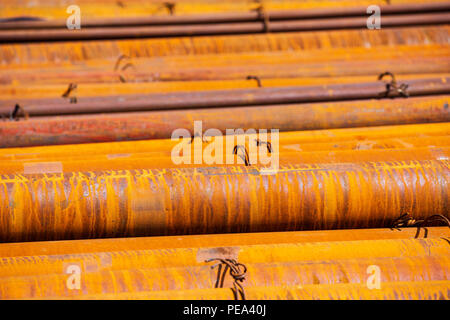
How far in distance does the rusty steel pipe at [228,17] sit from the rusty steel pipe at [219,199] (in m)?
2.50

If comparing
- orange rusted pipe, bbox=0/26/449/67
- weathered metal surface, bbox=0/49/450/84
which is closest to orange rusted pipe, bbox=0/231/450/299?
weathered metal surface, bbox=0/49/450/84

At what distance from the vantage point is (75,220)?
1974 mm

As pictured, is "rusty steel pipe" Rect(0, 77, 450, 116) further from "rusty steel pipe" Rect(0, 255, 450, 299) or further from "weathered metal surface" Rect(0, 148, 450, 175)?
"rusty steel pipe" Rect(0, 255, 450, 299)

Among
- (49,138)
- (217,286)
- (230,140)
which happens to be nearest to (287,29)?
(230,140)

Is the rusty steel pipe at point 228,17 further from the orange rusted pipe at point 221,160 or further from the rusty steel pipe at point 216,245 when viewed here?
the rusty steel pipe at point 216,245

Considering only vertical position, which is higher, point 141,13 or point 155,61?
point 141,13

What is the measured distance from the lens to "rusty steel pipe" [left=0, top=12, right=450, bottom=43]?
13.1 ft

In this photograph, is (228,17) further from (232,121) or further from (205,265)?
(205,265)

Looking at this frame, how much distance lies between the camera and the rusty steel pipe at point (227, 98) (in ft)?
9.34

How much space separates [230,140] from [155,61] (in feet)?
5.32

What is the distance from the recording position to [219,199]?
203cm

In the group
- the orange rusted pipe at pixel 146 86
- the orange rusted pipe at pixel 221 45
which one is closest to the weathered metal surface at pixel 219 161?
the orange rusted pipe at pixel 146 86
